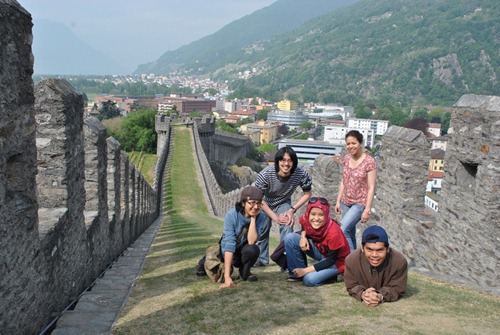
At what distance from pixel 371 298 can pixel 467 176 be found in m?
3.42

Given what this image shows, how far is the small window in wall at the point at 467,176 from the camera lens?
780 centimetres

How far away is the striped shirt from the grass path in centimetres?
92

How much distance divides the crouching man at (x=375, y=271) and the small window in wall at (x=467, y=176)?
2860mm

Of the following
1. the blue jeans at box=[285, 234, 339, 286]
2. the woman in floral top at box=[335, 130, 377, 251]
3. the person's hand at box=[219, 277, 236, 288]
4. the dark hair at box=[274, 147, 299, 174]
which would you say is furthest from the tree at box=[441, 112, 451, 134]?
the person's hand at box=[219, 277, 236, 288]

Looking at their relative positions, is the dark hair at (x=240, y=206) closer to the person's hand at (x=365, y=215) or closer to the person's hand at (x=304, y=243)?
the person's hand at (x=304, y=243)

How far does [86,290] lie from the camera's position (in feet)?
22.5

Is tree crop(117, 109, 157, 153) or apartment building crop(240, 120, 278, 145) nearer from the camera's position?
tree crop(117, 109, 157, 153)

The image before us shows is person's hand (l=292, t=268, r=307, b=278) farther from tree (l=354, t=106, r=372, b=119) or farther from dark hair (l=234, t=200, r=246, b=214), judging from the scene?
tree (l=354, t=106, r=372, b=119)

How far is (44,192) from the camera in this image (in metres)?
6.15

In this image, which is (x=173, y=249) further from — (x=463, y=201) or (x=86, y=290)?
(x=463, y=201)

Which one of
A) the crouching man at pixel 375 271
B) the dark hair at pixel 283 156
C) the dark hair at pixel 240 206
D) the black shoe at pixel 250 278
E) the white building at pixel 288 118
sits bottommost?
the white building at pixel 288 118

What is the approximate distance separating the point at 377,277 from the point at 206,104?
614 feet

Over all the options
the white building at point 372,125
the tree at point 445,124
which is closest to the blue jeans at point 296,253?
the tree at point 445,124

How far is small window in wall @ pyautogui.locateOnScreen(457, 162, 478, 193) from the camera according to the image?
7797 mm
